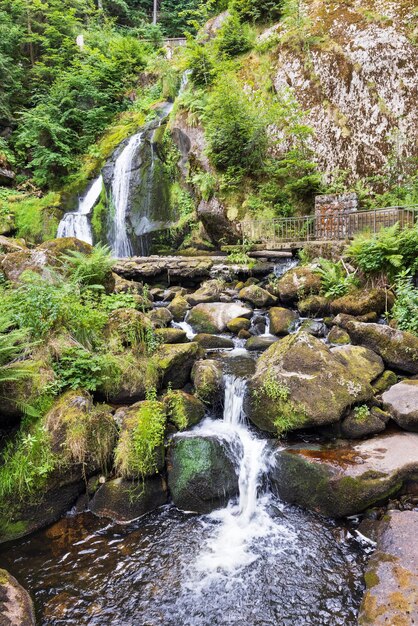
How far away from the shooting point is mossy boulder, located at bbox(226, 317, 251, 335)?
9.22 metres

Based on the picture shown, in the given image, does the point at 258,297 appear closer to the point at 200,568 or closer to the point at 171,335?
the point at 171,335

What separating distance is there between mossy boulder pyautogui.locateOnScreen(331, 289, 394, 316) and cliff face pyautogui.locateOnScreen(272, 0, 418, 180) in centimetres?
725

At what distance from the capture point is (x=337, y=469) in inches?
182

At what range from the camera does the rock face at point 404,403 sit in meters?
5.14

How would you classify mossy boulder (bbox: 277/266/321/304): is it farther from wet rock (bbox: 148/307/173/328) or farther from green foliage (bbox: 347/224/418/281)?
wet rock (bbox: 148/307/173/328)

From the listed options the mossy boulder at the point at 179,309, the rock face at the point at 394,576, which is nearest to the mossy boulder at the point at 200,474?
the rock face at the point at 394,576

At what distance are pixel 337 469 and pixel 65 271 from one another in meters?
5.84

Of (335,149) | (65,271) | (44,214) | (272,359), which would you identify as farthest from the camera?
(44,214)

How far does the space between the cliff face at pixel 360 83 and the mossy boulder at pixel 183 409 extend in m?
11.9

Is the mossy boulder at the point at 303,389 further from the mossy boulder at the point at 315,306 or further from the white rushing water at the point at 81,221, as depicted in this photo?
the white rushing water at the point at 81,221

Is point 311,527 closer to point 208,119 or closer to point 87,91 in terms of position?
point 208,119

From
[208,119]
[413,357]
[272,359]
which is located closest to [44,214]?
[208,119]

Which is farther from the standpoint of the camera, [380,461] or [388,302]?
[388,302]

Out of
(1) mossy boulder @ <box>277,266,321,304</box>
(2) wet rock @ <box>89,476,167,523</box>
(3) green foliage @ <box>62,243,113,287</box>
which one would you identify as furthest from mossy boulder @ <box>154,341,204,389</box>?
(1) mossy boulder @ <box>277,266,321,304</box>
